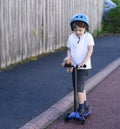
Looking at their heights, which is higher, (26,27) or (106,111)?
(26,27)

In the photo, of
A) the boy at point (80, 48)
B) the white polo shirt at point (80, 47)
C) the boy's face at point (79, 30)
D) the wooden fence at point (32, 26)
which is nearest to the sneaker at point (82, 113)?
the boy at point (80, 48)

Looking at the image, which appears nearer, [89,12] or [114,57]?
[114,57]

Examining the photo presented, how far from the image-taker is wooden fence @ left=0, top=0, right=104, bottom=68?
11258 mm

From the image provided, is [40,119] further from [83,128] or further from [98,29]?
[98,29]

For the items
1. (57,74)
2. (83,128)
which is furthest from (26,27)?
(83,128)

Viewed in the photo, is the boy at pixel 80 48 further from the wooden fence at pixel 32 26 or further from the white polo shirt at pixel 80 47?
the wooden fence at pixel 32 26

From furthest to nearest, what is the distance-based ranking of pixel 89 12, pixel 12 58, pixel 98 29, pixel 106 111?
pixel 98 29 < pixel 89 12 < pixel 12 58 < pixel 106 111

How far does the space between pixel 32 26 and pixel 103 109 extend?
572 centimetres

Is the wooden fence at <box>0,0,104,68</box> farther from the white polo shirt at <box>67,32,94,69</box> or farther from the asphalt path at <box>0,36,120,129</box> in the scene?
the white polo shirt at <box>67,32,94,69</box>

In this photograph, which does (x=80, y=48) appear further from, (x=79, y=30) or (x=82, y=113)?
(x=82, y=113)

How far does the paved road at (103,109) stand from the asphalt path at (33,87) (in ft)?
1.56

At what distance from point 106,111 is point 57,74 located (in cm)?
324

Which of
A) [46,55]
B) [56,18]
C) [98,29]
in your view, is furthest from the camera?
[98,29]

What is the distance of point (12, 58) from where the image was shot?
38.1 ft
